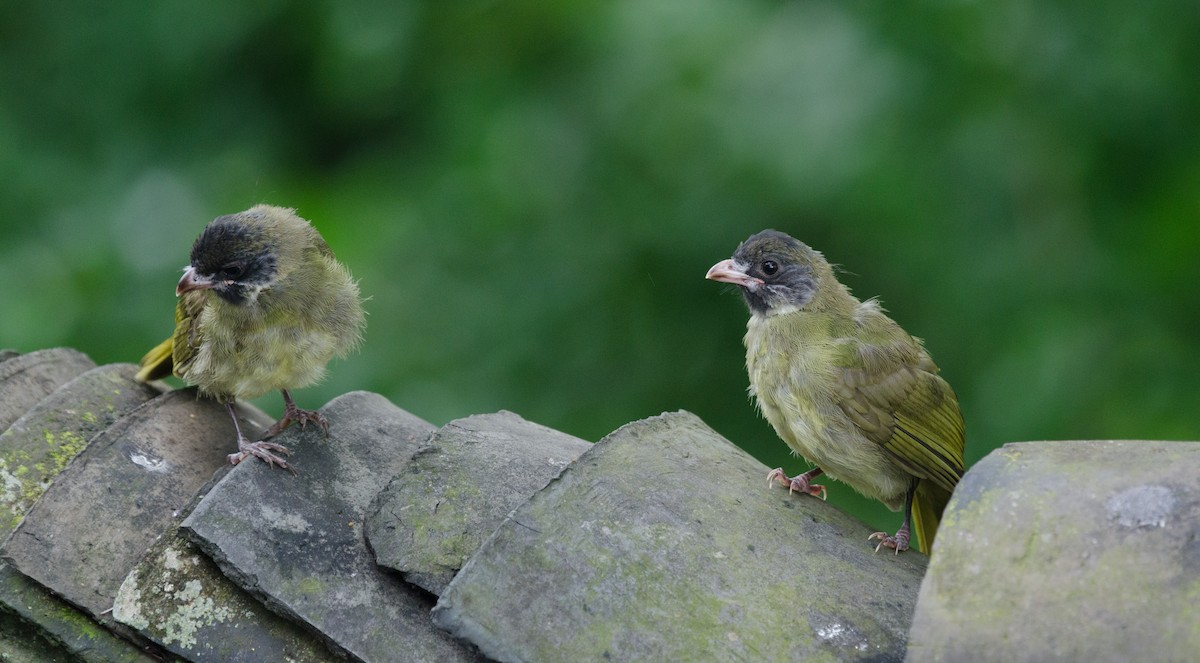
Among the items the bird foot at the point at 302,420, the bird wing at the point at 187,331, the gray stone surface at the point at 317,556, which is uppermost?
the bird wing at the point at 187,331

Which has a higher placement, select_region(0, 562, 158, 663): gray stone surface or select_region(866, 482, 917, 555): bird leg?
select_region(866, 482, 917, 555): bird leg

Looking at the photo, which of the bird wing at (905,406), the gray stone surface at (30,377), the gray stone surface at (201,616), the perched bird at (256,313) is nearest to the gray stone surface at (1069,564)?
the gray stone surface at (201,616)

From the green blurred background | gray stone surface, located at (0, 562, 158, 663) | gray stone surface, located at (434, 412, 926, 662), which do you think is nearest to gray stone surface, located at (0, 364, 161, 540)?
gray stone surface, located at (0, 562, 158, 663)

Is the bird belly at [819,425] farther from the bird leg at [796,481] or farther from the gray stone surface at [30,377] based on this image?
the gray stone surface at [30,377]

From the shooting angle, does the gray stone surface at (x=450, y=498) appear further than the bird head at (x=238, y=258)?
No

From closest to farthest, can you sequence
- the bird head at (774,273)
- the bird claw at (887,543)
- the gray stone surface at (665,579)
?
the gray stone surface at (665,579), the bird claw at (887,543), the bird head at (774,273)

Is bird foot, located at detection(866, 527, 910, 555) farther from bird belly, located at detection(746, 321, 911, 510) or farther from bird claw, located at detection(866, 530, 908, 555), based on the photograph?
bird belly, located at detection(746, 321, 911, 510)

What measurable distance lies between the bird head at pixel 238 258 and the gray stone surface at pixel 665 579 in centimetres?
169

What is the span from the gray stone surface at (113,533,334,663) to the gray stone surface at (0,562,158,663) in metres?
0.07

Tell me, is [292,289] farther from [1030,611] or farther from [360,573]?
[1030,611]

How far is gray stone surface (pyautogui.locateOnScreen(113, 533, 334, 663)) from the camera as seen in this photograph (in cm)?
226

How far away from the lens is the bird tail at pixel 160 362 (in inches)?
142

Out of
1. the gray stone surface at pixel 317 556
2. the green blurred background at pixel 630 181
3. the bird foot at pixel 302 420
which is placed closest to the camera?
the gray stone surface at pixel 317 556

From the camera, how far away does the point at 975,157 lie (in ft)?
15.5
